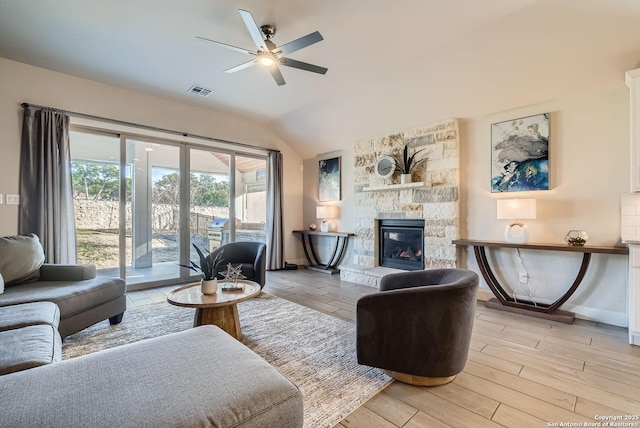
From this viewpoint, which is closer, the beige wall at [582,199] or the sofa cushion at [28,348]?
the sofa cushion at [28,348]

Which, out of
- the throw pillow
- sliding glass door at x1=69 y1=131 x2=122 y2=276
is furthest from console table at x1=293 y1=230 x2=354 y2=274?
the throw pillow

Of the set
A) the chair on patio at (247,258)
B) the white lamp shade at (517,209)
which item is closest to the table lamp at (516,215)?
the white lamp shade at (517,209)

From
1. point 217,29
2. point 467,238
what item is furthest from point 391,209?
point 217,29

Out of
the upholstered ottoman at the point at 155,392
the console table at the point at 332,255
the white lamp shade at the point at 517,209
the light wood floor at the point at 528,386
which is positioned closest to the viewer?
the upholstered ottoman at the point at 155,392

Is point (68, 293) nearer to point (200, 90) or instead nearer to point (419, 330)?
point (419, 330)

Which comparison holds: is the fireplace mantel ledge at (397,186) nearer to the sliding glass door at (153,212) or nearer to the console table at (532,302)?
the console table at (532,302)

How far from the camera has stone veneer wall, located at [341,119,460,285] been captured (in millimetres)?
4145

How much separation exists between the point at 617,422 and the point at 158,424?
92.2 inches

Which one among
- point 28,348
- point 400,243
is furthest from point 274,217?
point 28,348

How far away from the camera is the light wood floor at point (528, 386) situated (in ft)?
5.47

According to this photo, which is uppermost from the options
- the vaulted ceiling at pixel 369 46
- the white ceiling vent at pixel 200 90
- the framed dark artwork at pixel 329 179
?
the white ceiling vent at pixel 200 90

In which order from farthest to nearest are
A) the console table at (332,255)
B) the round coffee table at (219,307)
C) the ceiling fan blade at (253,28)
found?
1. the console table at (332,255)
2. the round coffee table at (219,307)
3. the ceiling fan blade at (253,28)

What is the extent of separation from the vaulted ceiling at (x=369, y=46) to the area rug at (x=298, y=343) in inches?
117

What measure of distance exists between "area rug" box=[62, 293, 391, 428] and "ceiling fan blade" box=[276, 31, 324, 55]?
102 inches
